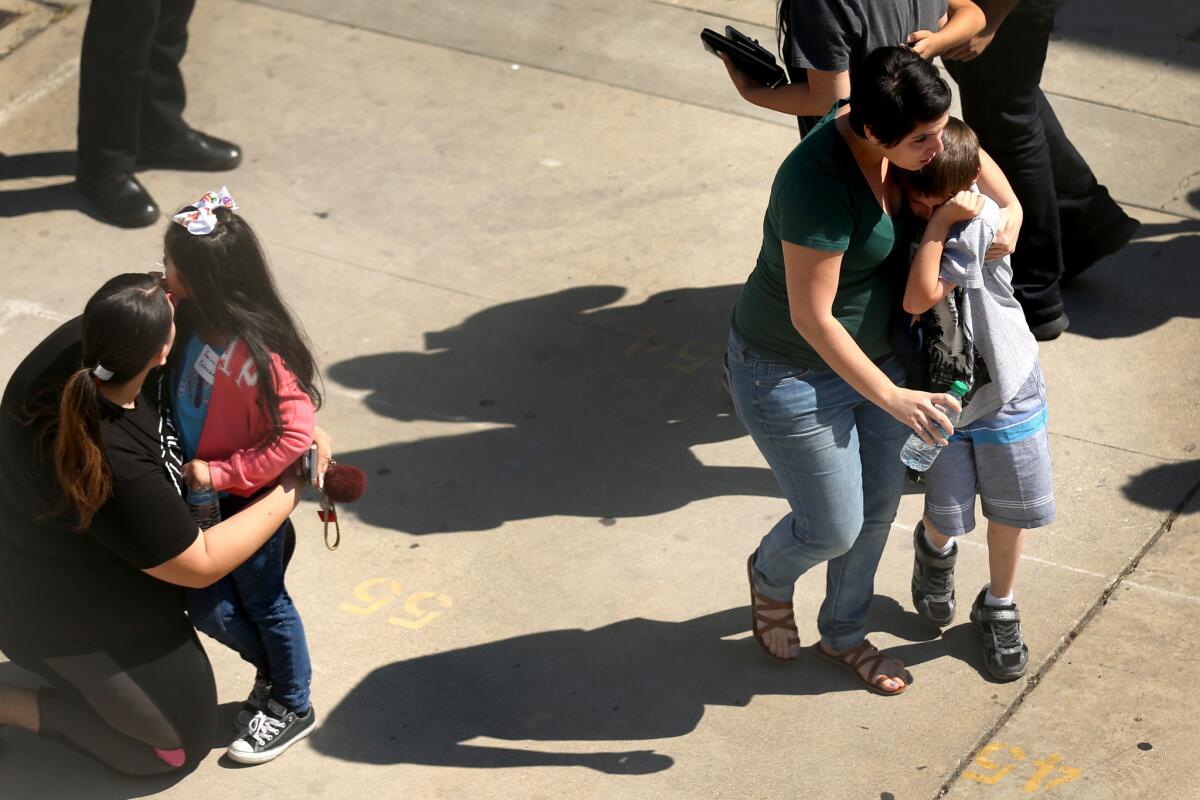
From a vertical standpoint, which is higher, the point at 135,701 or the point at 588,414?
the point at 135,701

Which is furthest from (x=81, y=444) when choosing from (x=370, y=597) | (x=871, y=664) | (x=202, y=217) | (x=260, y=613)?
(x=871, y=664)

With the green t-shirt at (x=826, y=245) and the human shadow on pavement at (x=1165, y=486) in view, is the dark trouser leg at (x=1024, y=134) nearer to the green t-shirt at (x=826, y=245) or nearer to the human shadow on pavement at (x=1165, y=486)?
the human shadow on pavement at (x=1165, y=486)

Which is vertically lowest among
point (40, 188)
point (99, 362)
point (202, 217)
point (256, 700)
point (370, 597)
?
point (40, 188)

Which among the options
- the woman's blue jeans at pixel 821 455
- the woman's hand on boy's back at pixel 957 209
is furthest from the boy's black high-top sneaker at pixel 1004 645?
the woman's hand on boy's back at pixel 957 209

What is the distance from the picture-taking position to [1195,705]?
416cm

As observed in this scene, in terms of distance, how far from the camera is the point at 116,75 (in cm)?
647

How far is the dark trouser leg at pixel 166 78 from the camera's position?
6.81 metres

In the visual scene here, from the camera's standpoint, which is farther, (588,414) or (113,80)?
(113,80)

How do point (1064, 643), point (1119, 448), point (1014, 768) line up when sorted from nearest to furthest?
point (1014, 768)
point (1064, 643)
point (1119, 448)

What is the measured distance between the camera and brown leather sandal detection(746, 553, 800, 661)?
4.30 metres

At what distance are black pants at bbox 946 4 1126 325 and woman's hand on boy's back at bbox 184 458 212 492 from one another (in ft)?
10.1

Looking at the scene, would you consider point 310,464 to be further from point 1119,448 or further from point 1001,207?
point 1119,448

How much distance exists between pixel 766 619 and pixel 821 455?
2.26ft

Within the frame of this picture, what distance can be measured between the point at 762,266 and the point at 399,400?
6.69 feet
